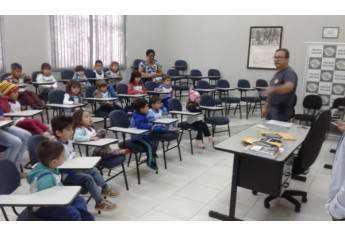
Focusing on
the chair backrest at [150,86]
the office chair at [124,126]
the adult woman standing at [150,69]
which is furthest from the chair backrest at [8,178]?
the adult woman standing at [150,69]

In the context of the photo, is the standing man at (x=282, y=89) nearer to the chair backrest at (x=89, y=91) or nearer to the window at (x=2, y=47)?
the chair backrest at (x=89, y=91)

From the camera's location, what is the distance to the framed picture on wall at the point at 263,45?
8789mm

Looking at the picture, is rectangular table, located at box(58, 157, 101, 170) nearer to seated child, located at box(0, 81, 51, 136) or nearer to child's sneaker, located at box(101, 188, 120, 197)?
child's sneaker, located at box(101, 188, 120, 197)

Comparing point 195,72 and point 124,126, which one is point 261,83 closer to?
point 195,72

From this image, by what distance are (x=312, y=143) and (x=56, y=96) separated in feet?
13.0

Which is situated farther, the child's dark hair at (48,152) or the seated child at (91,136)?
the seated child at (91,136)

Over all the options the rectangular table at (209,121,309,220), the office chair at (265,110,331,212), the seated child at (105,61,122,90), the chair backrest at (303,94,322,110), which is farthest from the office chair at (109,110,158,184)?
the chair backrest at (303,94,322,110)

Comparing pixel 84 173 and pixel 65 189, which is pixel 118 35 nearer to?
pixel 84 173

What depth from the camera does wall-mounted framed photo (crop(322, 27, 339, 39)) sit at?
7.96m

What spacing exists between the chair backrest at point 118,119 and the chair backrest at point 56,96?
1.67m

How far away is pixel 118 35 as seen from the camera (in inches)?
361

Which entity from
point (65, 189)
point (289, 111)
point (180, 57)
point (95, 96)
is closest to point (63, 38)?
point (95, 96)

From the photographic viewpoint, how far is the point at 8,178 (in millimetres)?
2291

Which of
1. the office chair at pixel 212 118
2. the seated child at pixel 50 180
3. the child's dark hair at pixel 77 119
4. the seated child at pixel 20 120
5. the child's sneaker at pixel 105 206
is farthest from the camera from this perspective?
the office chair at pixel 212 118
